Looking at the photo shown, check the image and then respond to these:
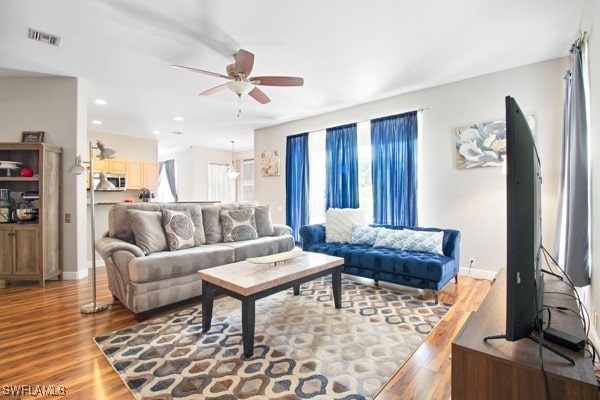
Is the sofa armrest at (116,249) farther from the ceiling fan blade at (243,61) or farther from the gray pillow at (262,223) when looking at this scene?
the ceiling fan blade at (243,61)

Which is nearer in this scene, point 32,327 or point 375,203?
point 32,327

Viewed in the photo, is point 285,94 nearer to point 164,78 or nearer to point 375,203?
point 164,78

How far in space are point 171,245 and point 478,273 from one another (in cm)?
395

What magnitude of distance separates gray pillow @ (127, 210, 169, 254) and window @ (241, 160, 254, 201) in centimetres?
640

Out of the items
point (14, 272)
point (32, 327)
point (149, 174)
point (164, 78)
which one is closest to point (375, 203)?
point (164, 78)

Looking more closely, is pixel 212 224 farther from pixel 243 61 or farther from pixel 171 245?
pixel 243 61

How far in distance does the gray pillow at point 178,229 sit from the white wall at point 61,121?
5.52 ft

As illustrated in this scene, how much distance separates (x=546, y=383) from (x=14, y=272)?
514cm

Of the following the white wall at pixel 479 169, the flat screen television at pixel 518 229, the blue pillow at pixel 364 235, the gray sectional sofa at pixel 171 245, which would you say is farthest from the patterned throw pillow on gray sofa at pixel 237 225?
the flat screen television at pixel 518 229

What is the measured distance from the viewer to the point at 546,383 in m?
0.91

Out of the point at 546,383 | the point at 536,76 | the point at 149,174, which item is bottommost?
the point at 546,383

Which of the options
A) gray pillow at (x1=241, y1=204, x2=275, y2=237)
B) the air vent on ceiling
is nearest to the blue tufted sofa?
gray pillow at (x1=241, y1=204, x2=275, y2=237)

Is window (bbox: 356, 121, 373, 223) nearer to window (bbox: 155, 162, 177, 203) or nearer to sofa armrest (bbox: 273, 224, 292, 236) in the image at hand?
sofa armrest (bbox: 273, 224, 292, 236)

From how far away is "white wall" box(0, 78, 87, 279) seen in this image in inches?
149
